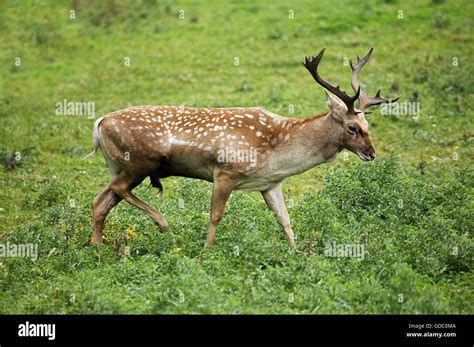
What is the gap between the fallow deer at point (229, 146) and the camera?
10.1 metres

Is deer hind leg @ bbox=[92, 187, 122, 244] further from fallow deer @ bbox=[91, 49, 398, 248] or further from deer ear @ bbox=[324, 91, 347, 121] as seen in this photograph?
deer ear @ bbox=[324, 91, 347, 121]

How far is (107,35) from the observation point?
21141 mm

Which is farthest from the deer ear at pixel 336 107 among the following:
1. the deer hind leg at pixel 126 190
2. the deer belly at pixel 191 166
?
the deer hind leg at pixel 126 190

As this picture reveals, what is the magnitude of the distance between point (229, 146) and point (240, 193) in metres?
1.63

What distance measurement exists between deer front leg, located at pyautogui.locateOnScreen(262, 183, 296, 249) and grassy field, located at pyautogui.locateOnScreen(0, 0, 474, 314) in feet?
0.69

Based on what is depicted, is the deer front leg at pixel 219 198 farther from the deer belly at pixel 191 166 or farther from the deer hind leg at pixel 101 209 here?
the deer hind leg at pixel 101 209

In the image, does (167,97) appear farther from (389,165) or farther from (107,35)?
(389,165)

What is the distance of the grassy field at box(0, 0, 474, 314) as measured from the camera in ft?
28.7

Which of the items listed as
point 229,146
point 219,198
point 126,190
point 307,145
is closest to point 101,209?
point 126,190

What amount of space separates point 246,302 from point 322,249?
1705mm

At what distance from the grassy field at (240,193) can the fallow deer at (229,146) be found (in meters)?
0.50

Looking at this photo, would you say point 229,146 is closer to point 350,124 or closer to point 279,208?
point 279,208

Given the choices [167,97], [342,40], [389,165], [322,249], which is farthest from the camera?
[342,40]
